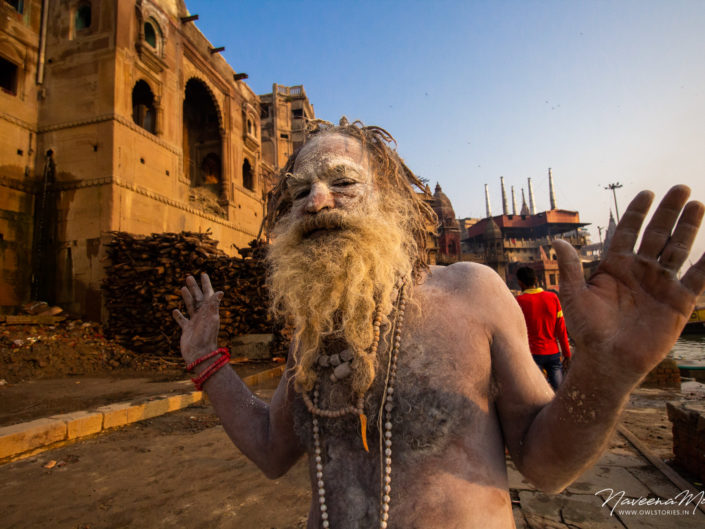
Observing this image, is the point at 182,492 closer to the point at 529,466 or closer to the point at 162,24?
the point at 529,466

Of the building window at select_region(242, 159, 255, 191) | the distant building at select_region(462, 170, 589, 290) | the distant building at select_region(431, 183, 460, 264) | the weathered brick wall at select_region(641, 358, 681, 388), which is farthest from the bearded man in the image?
the distant building at select_region(462, 170, 589, 290)

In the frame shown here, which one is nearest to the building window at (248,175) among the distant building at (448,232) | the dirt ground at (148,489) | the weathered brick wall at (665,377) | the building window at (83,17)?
the building window at (83,17)

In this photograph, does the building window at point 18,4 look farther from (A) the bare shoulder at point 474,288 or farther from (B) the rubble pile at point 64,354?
(A) the bare shoulder at point 474,288

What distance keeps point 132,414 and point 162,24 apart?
15.5m

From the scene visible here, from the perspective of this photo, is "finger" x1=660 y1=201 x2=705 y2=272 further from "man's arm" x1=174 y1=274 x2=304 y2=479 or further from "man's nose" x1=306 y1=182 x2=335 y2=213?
"man's arm" x1=174 y1=274 x2=304 y2=479

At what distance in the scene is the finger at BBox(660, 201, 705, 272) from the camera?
2.54ft

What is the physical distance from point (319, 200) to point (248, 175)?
21.8 meters

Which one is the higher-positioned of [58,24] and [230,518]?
[58,24]

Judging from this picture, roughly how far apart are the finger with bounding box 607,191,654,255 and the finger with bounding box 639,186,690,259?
0.02 m

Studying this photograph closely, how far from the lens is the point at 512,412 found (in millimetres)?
1038

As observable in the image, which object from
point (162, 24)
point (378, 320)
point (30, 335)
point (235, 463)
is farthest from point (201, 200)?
point (378, 320)

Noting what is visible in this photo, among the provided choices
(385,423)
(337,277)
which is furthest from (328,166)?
(385,423)

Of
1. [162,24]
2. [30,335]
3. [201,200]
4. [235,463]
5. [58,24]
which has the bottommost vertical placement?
[235,463]

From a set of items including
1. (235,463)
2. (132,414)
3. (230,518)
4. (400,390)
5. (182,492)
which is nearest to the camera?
(400,390)
